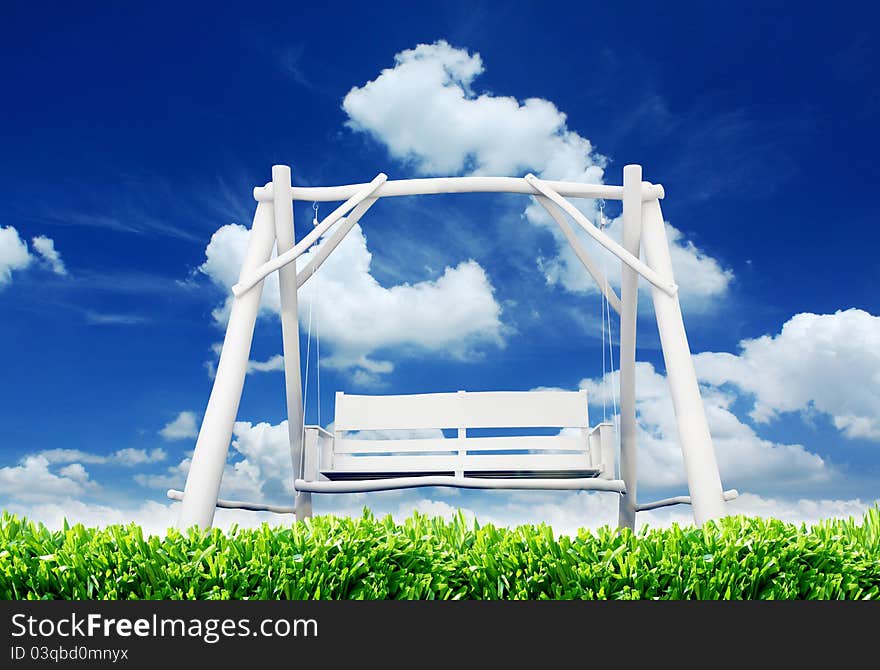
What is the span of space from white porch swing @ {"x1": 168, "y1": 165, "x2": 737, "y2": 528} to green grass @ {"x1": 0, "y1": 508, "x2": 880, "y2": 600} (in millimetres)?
1140

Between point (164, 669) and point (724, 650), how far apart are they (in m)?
1.95

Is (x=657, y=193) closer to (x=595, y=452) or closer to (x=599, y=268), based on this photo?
(x=599, y=268)

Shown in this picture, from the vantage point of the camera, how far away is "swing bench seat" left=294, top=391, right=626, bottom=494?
564 centimetres

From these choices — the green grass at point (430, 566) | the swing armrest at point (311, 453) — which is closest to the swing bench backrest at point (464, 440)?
the swing armrest at point (311, 453)

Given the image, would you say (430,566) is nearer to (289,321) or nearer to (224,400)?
(224,400)

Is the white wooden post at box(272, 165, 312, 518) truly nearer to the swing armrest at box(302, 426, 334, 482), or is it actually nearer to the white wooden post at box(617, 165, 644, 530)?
the swing armrest at box(302, 426, 334, 482)

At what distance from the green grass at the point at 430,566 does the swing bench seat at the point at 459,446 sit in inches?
71.5

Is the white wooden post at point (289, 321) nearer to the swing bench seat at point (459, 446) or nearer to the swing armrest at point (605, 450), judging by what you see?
the swing bench seat at point (459, 446)

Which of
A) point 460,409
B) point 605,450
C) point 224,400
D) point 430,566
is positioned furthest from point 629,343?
point 430,566

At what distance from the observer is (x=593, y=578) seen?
3.38 metres

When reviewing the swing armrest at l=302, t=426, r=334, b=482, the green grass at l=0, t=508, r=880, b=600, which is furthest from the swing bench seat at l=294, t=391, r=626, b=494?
the green grass at l=0, t=508, r=880, b=600

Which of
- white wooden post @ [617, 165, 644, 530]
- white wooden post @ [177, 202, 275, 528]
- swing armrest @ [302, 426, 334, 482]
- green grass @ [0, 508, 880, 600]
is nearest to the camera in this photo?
green grass @ [0, 508, 880, 600]

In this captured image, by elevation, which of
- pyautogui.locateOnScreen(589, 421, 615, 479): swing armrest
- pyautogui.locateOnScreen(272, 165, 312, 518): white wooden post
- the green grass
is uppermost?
pyautogui.locateOnScreen(272, 165, 312, 518): white wooden post

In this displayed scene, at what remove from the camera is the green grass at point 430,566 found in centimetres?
336
